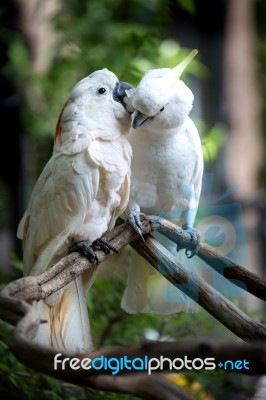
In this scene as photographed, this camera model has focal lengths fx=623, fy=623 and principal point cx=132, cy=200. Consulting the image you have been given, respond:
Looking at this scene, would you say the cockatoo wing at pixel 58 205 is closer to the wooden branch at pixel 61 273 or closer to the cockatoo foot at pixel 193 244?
the wooden branch at pixel 61 273

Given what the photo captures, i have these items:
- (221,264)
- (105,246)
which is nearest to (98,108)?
(105,246)

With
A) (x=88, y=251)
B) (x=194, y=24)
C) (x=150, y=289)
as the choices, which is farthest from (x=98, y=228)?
(x=194, y=24)

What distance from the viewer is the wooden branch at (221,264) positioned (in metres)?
1.10

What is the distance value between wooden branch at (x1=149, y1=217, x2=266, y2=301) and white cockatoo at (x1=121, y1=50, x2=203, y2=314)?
2 centimetres

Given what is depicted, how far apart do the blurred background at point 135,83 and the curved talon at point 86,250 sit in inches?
9.0

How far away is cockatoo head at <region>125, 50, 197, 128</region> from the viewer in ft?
3.68

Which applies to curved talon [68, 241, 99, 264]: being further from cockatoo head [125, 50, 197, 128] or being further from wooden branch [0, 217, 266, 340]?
cockatoo head [125, 50, 197, 128]

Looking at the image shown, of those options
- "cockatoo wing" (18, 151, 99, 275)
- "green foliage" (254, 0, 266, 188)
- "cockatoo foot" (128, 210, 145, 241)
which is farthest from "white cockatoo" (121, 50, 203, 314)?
"green foliage" (254, 0, 266, 188)

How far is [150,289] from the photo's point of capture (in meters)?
1.28

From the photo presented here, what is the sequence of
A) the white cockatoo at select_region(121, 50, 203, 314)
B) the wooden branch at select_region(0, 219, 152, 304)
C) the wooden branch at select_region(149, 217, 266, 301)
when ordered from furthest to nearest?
1. the white cockatoo at select_region(121, 50, 203, 314)
2. the wooden branch at select_region(149, 217, 266, 301)
3. the wooden branch at select_region(0, 219, 152, 304)

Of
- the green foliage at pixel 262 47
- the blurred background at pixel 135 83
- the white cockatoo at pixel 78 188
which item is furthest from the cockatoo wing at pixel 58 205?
the green foliage at pixel 262 47

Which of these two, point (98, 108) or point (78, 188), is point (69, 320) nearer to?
point (78, 188)

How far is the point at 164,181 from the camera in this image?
1.33 metres

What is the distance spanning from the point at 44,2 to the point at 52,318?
209 centimetres
